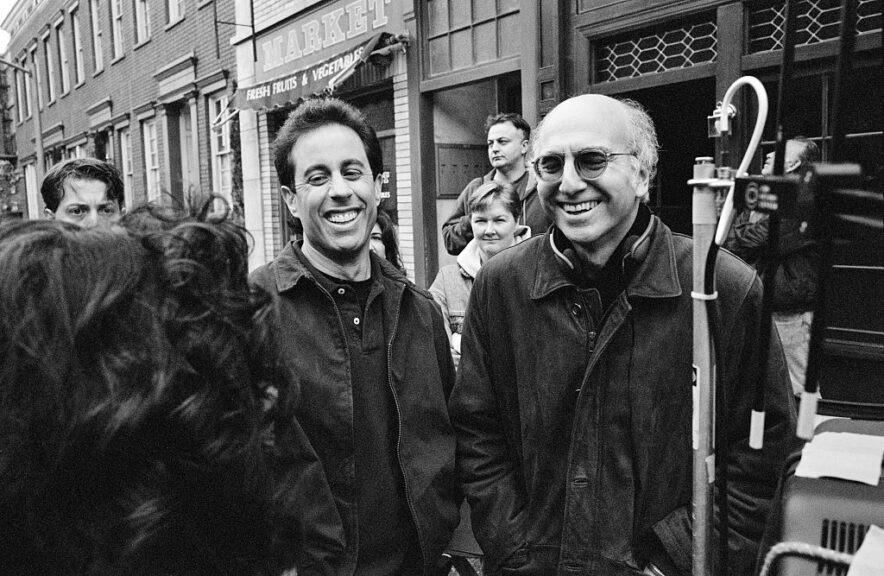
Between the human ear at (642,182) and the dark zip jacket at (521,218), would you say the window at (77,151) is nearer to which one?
the dark zip jacket at (521,218)

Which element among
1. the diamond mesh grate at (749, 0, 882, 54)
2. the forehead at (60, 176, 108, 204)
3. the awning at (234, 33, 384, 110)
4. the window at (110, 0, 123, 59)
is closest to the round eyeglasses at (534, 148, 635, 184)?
the forehead at (60, 176, 108, 204)

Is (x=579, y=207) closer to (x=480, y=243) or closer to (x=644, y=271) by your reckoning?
(x=644, y=271)

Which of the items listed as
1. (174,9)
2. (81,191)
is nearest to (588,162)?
(81,191)

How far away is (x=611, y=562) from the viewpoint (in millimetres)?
1788

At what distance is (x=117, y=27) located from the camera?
17.2 meters

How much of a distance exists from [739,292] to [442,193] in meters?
6.20

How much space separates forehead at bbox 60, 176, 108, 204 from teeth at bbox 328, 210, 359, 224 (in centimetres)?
175

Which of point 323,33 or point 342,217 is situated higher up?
point 323,33

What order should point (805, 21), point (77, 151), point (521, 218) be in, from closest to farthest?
1. point (805, 21)
2. point (521, 218)
3. point (77, 151)

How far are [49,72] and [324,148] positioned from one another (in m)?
26.1

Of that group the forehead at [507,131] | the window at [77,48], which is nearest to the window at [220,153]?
the forehead at [507,131]

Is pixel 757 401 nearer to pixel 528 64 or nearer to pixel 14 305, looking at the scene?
pixel 14 305

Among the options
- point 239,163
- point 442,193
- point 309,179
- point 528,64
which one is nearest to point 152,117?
point 239,163

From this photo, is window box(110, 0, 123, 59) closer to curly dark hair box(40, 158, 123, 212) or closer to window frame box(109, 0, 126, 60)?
window frame box(109, 0, 126, 60)
